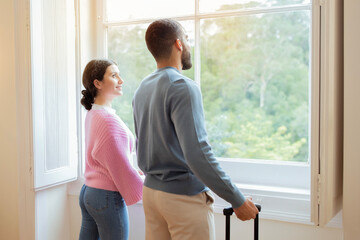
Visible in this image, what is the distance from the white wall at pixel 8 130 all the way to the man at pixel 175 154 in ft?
4.00

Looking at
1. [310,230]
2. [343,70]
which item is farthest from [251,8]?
[310,230]

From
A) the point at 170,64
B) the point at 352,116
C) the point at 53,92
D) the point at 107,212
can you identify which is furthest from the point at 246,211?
the point at 53,92

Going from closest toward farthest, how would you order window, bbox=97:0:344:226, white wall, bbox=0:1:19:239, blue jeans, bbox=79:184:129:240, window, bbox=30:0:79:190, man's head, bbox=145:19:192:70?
1. man's head, bbox=145:19:192:70
2. blue jeans, bbox=79:184:129:240
3. window, bbox=97:0:344:226
4. window, bbox=30:0:79:190
5. white wall, bbox=0:1:19:239

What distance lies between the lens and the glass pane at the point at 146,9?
2.46m

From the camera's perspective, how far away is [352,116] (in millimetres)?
1515

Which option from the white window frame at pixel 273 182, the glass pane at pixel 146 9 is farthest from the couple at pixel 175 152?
the glass pane at pixel 146 9

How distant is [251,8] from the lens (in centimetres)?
226

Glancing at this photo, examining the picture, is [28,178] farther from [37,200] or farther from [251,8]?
[251,8]

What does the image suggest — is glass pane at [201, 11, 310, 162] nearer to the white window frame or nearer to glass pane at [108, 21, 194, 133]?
the white window frame

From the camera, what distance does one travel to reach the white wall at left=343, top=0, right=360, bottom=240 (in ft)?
4.87

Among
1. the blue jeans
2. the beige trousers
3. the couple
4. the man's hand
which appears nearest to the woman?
the blue jeans

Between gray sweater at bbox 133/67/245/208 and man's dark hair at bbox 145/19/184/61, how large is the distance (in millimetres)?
81

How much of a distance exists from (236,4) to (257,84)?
524mm

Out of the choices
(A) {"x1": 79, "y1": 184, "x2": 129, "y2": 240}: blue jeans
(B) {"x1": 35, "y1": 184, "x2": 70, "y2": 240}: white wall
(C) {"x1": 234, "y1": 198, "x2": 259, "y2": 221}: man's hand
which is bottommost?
(B) {"x1": 35, "y1": 184, "x2": 70, "y2": 240}: white wall
